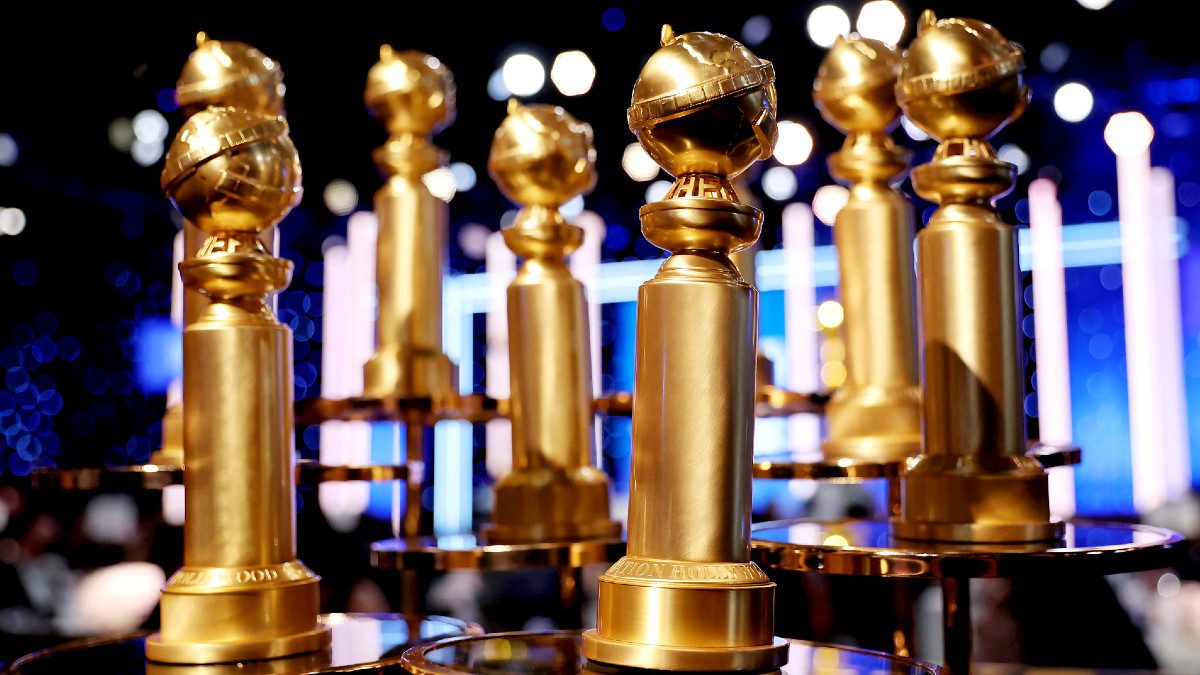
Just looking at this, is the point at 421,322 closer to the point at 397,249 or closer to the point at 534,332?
the point at 397,249

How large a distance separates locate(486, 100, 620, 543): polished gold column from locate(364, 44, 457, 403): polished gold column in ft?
0.90

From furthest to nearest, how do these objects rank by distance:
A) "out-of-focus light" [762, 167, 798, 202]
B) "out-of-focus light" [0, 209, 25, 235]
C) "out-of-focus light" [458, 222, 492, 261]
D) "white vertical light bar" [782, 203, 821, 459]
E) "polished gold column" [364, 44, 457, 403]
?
"out-of-focus light" [458, 222, 492, 261], "out-of-focus light" [762, 167, 798, 202], "out-of-focus light" [0, 209, 25, 235], "white vertical light bar" [782, 203, 821, 459], "polished gold column" [364, 44, 457, 403]

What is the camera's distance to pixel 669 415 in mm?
687

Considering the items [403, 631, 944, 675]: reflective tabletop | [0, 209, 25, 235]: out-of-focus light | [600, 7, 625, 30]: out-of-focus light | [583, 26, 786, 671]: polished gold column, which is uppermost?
[600, 7, 625, 30]: out-of-focus light

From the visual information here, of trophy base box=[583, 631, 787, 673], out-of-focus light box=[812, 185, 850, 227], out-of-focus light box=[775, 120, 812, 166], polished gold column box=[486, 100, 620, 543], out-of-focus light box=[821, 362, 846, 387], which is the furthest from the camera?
out-of-focus light box=[812, 185, 850, 227]

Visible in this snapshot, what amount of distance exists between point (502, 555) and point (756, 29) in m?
2.72

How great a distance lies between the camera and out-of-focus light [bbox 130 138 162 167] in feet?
13.2

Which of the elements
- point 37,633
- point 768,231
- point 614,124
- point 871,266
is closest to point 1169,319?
point 768,231

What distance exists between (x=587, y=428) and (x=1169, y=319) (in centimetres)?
336

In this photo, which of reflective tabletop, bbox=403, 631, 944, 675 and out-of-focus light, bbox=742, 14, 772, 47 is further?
out-of-focus light, bbox=742, 14, 772, 47

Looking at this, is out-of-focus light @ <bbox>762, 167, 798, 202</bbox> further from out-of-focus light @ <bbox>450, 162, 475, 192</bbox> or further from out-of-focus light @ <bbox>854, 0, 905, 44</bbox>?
out-of-focus light @ <bbox>854, 0, 905, 44</bbox>

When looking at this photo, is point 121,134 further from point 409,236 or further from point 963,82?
point 963,82

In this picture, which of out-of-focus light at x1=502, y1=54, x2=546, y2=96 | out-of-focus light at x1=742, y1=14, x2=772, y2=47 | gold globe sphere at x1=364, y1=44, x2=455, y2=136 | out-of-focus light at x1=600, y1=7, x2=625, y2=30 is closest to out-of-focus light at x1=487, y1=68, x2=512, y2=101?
out-of-focus light at x1=502, y1=54, x2=546, y2=96

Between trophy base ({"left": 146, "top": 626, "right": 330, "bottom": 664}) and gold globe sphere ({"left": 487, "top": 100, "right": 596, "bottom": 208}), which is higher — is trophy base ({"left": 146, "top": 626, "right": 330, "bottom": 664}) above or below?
below
